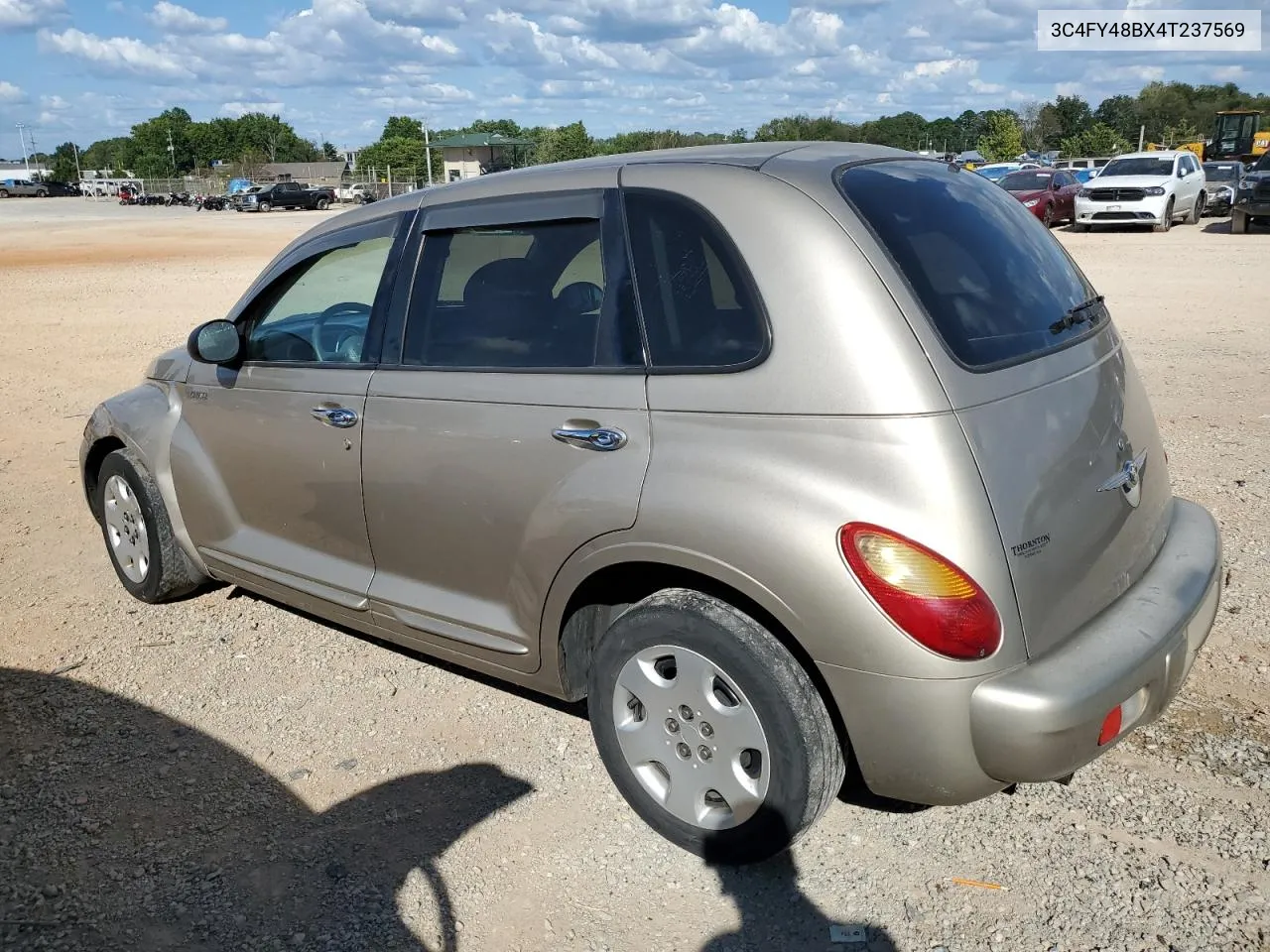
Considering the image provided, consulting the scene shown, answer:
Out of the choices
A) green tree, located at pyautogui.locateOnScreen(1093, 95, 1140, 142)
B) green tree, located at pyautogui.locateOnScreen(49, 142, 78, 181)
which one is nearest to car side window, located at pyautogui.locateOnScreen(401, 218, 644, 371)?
green tree, located at pyautogui.locateOnScreen(1093, 95, 1140, 142)

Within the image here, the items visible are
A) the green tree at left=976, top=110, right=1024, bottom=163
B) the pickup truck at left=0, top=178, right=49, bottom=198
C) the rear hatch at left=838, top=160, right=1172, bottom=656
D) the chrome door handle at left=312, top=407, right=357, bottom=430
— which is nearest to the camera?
the rear hatch at left=838, top=160, right=1172, bottom=656

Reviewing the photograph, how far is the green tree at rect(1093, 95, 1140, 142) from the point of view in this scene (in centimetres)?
8112

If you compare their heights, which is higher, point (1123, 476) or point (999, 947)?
point (1123, 476)

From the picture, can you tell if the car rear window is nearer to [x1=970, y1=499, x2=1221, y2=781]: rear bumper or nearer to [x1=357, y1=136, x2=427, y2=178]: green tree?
[x1=970, y1=499, x2=1221, y2=781]: rear bumper

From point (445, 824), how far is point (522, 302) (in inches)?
65.0

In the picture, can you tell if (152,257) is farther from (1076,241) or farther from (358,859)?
(358,859)

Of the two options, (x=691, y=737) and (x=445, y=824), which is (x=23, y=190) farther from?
(x=691, y=737)

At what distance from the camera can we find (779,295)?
2795 mm

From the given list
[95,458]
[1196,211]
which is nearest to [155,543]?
[95,458]

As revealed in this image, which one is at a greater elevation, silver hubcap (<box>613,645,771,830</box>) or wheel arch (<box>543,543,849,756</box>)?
wheel arch (<box>543,543,849,756</box>)

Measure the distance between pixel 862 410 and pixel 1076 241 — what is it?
23.2 meters

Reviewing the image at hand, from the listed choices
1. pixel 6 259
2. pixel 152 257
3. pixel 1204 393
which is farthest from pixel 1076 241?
pixel 6 259

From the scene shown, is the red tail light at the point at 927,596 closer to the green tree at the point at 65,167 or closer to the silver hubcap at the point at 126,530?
the silver hubcap at the point at 126,530

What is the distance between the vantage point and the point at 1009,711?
8.21 ft
